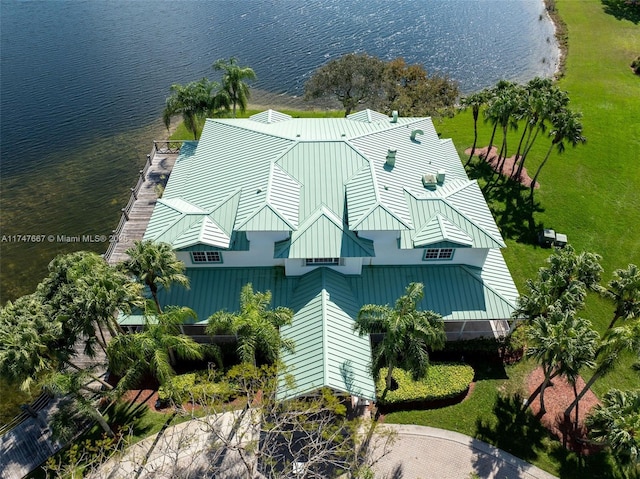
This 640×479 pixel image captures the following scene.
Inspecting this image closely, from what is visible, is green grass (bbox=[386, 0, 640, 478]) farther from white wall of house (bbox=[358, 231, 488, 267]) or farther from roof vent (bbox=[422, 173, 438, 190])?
roof vent (bbox=[422, 173, 438, 190])

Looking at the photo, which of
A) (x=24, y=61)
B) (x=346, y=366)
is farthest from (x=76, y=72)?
(x=346, y=366)

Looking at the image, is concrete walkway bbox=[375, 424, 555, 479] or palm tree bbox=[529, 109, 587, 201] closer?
concrete walkway bbox=[375, 424, 555, 479]

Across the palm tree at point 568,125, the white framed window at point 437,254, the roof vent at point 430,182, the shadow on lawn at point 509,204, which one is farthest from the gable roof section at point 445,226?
the palm tree at point 568,125

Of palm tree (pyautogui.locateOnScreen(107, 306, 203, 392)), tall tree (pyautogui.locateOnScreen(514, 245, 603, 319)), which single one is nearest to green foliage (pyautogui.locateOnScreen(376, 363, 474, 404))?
tall tree (pyautogui.locateOnScreen(514, 245, 603, 319))

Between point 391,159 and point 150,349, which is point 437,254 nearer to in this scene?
point 391,159

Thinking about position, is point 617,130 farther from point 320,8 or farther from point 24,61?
point 24,61

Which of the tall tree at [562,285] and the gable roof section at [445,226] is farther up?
the gable roof section at [445,226]

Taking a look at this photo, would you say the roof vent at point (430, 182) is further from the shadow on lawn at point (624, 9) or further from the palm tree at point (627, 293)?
the shadow on lawn at point (624, 9)
